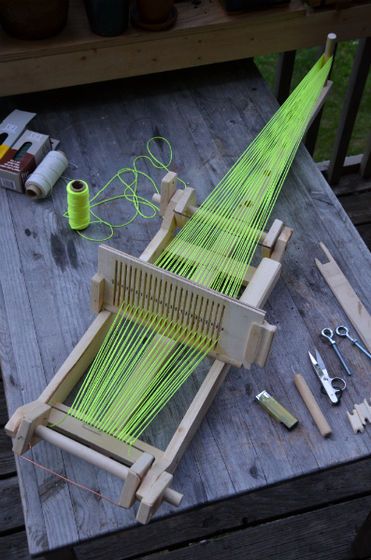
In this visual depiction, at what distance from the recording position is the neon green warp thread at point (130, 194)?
7.20 ft

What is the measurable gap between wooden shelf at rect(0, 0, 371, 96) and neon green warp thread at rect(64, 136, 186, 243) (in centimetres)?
33

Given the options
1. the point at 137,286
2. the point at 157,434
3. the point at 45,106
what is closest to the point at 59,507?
the point at 157,434

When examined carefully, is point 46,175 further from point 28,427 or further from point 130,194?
point 28,427

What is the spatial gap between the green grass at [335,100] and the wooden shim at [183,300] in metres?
2.15

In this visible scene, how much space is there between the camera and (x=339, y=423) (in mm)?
1771

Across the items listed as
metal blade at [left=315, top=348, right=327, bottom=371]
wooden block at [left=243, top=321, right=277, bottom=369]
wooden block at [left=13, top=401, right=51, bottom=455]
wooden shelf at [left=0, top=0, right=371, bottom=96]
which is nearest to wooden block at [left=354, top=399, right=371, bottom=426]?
metal blade at [left=315, top=348, right=327, bottom=371]

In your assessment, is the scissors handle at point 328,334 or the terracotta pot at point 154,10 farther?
the terracotta pot at point 154,10

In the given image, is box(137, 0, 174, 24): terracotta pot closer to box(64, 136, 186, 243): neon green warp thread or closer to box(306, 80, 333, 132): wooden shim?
box(64, 136, 186, 243): neon green warp thread

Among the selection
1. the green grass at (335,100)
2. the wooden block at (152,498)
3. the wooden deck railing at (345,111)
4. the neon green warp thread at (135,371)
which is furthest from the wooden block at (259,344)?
the green grass at (335,100)

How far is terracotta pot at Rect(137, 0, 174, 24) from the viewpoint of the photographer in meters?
2.40

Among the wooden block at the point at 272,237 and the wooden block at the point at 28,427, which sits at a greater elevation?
the wooden block at the point at 272,237

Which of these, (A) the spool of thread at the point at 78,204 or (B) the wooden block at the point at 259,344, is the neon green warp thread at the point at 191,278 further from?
(A) the spool of thread at the point at 78,204

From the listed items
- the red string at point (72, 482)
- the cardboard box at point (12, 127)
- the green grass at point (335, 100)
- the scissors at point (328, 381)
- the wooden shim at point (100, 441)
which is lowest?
the green grass at point (335, 100)

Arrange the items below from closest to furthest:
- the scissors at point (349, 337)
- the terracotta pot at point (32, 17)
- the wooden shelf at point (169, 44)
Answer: the scissors at point (349, 337)
the terracotta pot at point (32, 17)
the wooden shelf at point (169, 44)
